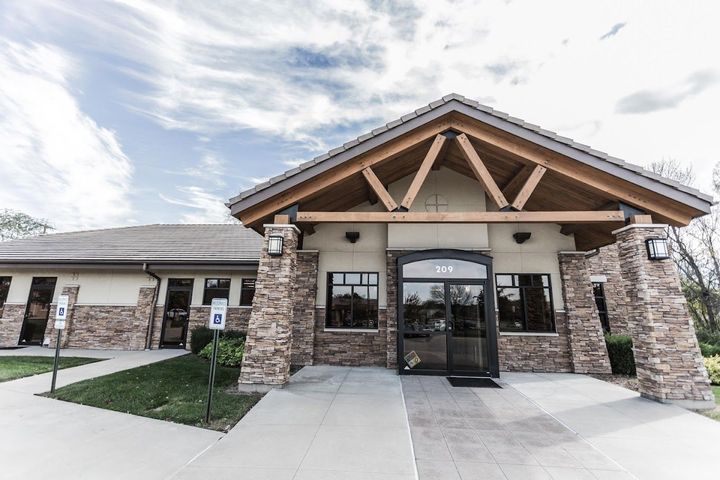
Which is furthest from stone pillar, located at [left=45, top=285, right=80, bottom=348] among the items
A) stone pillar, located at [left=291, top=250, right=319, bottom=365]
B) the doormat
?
the doormat

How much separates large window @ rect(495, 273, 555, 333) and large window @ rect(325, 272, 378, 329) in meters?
3.90

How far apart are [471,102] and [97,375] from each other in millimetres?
11480

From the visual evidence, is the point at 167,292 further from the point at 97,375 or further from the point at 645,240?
the point at 645,240

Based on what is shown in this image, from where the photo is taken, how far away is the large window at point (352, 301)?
9445 mm

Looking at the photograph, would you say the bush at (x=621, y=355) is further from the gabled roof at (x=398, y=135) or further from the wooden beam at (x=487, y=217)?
the gabled roof at (x=398, y=135)

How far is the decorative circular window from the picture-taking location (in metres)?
9.49

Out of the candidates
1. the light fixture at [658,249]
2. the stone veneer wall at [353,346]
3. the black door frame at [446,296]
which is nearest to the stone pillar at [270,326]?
the stone veneer wall at [353,346]

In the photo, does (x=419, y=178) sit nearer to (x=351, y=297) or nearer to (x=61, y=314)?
(x=351, y=297)

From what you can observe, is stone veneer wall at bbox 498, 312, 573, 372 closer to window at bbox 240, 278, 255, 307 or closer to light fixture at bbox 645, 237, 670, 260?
light fixture at bbox 645, 237, 670, 260

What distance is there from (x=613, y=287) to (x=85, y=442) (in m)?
14.8

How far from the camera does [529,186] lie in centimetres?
679

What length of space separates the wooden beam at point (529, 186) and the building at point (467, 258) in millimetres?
32

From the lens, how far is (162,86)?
10.3 meters

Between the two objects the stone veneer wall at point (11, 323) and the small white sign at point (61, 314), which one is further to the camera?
the stone veneer wall at point (11, 323)
